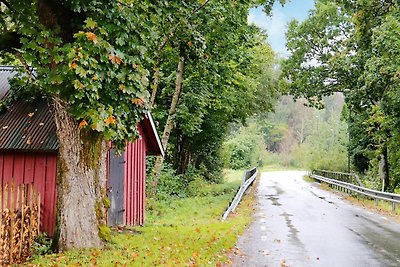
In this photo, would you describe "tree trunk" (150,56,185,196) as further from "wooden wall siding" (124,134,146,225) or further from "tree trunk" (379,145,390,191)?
"tree trunk" (379,145,390,191)

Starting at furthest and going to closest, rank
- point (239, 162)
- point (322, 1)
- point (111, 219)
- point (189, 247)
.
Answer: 1. point (239, 162)
2. point (322, 1)
3. point (111, 219)
4. point (189, 247)

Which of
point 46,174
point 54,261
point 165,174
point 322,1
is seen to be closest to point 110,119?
point 54,261

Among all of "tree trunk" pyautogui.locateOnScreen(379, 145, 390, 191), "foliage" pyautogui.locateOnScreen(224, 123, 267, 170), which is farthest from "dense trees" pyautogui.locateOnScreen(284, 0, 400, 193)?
"foliage" pyautogui.locateOnScreen(224, 123, 267, 170)

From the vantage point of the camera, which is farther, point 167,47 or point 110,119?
point 167,47

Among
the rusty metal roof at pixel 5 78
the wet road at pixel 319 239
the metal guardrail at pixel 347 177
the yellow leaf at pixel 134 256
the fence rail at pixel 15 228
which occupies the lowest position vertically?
the wet road at pixel 319 239

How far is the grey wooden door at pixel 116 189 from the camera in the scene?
14289 millimetres

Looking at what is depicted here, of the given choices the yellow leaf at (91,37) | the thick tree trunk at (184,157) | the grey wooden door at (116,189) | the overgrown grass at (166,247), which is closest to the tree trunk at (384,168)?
the thick tree trunk at (184,157)

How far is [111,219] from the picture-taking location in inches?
562

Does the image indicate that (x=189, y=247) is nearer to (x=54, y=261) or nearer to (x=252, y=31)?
(x=54, y=261)

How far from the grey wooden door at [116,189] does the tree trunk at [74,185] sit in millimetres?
4319

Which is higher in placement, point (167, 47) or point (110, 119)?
point (167, 47)

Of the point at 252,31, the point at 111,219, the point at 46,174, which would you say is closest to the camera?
the point at 46,174

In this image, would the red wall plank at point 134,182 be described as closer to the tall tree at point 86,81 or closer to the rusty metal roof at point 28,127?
the rusty metal roof at point 28,127

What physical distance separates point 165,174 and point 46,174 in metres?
14.2
